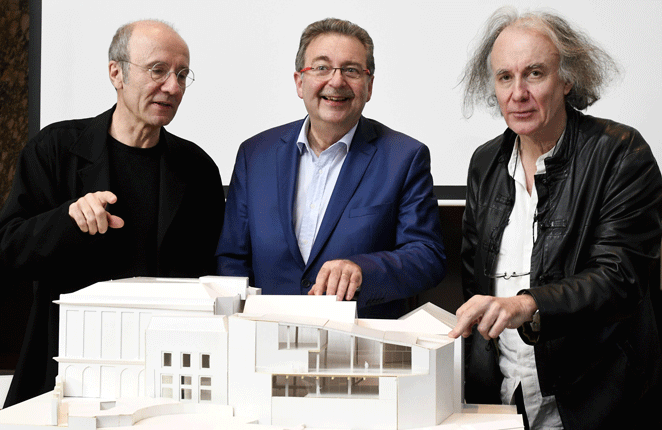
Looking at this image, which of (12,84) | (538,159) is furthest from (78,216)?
(12,84)

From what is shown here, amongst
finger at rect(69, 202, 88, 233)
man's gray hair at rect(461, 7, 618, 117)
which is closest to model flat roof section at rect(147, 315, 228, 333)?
finger at rect(69, 202, 88, 233)

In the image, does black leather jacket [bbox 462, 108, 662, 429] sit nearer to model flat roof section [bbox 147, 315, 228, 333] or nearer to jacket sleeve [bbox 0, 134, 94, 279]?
model flat roof section [bbox 147, 315, 228, 333]

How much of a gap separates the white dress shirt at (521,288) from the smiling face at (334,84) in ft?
2.35

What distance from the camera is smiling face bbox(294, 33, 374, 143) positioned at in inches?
113

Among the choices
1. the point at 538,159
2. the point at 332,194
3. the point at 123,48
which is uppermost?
the point at 123,48

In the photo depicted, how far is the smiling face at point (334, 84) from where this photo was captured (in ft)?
9.42

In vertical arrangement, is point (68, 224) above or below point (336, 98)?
below

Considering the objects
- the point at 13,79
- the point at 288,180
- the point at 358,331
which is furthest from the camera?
the point at 13,79

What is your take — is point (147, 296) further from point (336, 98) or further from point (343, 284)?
point (336, 98)

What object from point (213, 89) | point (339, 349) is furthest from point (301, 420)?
point (213, 89)

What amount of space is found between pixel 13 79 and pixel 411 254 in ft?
10.8

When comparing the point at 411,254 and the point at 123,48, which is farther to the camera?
the point at 123,48

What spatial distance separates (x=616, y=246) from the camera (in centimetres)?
248

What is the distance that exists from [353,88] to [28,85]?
2.73 m
